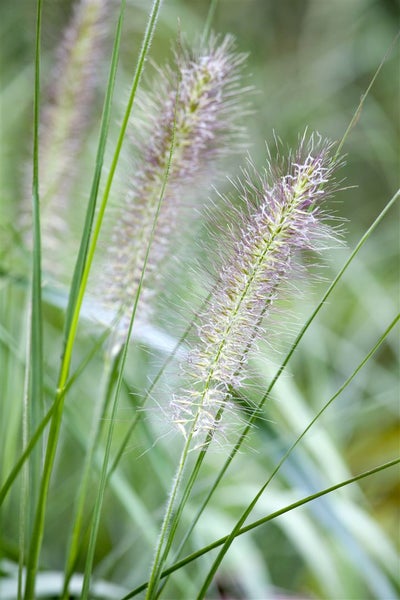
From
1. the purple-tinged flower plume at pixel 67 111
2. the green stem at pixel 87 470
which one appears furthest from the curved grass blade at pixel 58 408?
the purple-tinged flower plume at pixel 67 111

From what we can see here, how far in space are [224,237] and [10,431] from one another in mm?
251

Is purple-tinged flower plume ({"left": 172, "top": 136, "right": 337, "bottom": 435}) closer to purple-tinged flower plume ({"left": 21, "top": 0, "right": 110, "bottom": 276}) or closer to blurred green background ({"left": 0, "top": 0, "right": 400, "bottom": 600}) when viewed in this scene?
blurred green background ({"left": 0, "top": 0, "right": 400, "bottom": 600})

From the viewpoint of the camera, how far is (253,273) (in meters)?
0.33

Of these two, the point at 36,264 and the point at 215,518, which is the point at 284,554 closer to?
the point at 215,518

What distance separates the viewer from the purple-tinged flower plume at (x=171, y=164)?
0.42 meters

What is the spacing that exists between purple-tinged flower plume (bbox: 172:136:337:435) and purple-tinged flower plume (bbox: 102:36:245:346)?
86 mm

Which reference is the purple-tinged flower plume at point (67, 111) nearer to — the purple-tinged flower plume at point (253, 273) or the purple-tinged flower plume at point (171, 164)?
the purple-tinged flower plume at point (171, 164)

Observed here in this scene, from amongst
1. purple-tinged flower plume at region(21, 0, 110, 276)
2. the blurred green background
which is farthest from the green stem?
purple-tinged flower plume at region(21, 0, 110, 276)

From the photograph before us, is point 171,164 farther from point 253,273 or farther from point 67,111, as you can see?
point 67,111

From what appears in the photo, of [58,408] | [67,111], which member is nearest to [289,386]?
[67,111]

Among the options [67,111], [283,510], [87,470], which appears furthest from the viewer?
[67,111]

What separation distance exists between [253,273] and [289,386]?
1.41 ft

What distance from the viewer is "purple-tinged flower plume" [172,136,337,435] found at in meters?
0.32

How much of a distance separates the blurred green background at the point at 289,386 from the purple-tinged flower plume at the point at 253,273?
0.03 m
